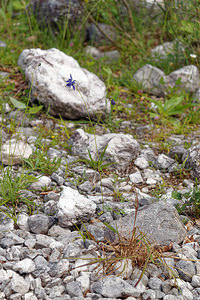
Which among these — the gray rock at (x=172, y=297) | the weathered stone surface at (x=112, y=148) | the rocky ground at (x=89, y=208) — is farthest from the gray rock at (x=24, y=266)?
the weathered stone surface at (x=112, y=148)

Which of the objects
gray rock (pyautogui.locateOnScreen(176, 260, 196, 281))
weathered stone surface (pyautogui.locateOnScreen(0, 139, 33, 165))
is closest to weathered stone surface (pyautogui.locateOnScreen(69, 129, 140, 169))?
weathered stone surface (pyautogui.locateOnScreen(0, 139, 33, 165))

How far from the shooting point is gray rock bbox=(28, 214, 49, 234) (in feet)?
7.79

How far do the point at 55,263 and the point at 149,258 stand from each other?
52 cm

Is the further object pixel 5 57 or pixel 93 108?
pixel 5 57

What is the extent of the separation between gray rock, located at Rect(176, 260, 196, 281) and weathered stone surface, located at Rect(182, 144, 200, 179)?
99cm

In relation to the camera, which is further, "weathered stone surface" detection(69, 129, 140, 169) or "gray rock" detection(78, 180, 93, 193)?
"weathered stone surface" detection(69, 129, 140, 169)

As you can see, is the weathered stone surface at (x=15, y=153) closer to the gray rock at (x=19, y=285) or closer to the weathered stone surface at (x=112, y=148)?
the weathered stone surface at (x=112, y=148)

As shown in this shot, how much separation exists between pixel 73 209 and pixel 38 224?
0.24 metres

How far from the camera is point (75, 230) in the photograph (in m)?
2.46

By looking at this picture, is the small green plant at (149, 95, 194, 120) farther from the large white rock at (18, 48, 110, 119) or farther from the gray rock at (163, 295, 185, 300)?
the gray rock at (163, 295, 185, 300)

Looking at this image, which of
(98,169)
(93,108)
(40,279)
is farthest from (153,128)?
(40,279)

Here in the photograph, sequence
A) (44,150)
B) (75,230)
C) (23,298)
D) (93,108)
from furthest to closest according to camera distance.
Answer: (93,108), (44,150), (75,230), (23,298)

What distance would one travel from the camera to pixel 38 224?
238 centimetres

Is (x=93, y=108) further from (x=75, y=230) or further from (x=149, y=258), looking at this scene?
(x=149, y=258)
